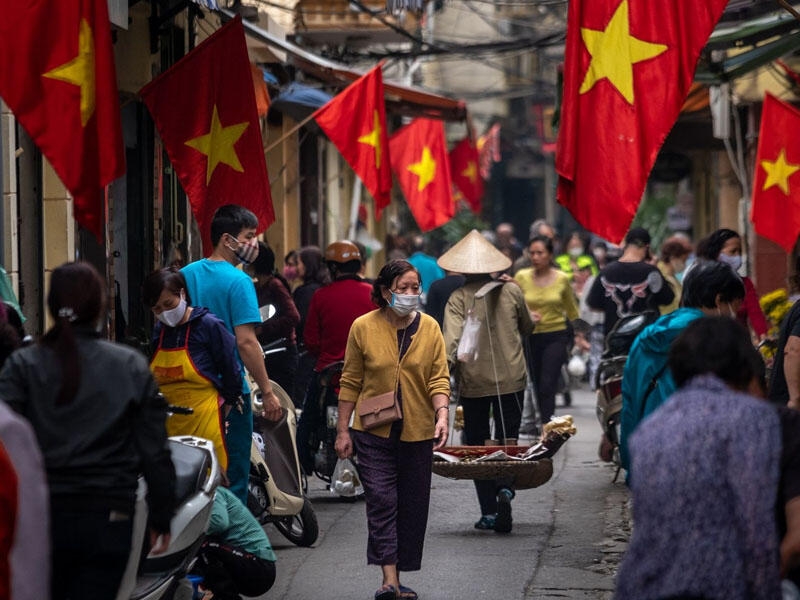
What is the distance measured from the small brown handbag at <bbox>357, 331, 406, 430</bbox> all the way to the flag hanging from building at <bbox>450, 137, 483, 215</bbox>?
2040 cm

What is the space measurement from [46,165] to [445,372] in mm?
4042

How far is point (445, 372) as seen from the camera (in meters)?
8.28

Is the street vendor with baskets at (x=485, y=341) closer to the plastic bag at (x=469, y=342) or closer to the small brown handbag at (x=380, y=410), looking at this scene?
the plastic bag at (x=469, y=342)

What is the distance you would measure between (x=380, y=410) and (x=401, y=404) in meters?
0.13

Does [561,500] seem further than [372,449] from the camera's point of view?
Yes

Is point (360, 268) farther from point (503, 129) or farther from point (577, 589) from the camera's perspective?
point (503, 129)

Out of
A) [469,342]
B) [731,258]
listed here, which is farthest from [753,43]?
[469,342]

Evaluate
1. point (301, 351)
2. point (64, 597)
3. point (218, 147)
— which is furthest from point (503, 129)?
point (64, 597)

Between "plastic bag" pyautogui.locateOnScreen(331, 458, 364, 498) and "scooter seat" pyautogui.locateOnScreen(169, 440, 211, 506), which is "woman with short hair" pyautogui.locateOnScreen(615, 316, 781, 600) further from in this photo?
"plastic bag" pyautogui.locateOnScreen(331, 458, 364, 498)

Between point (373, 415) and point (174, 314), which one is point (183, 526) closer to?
point (174, 314)

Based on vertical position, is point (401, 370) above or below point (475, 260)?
below

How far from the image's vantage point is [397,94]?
1916 centimetres

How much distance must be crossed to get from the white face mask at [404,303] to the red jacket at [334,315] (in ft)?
10.6

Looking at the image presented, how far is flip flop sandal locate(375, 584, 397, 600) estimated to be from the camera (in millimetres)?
7855
